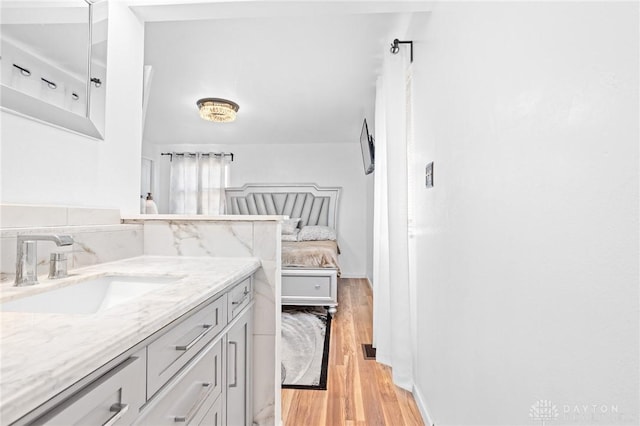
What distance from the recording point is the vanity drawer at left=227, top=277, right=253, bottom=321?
1261 millimetres

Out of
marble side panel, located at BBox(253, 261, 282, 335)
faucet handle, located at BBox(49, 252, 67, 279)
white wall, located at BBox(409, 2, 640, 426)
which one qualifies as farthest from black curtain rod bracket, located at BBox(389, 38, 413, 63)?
faucet handle, located at BBox(49, 252, 67, 279)

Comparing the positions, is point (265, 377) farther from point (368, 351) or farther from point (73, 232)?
point (368, 351)

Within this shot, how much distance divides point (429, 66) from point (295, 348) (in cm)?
228

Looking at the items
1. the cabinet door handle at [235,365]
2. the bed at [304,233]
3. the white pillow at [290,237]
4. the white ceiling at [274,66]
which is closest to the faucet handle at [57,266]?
the cabinet door handle at [235,365]

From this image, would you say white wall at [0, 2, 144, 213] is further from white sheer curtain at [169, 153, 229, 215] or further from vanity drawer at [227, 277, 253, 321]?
white sheer curtain at [169, 153, 229, 215]

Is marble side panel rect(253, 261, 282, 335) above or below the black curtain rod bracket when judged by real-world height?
below

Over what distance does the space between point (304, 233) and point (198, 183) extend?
95.3 inches

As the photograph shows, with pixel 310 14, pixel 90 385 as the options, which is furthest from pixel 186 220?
pixel 310 14

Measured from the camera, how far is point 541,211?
740mm

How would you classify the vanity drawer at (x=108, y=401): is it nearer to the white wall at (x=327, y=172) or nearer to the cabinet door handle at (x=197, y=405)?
the cabinet door handle at (x=197, y=405)

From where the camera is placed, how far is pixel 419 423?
1.80 m

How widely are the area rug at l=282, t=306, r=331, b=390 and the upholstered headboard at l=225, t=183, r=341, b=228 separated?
86.7 inches

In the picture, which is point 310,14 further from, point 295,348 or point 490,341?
point 295,348

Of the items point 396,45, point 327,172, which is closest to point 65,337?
point 396,45
